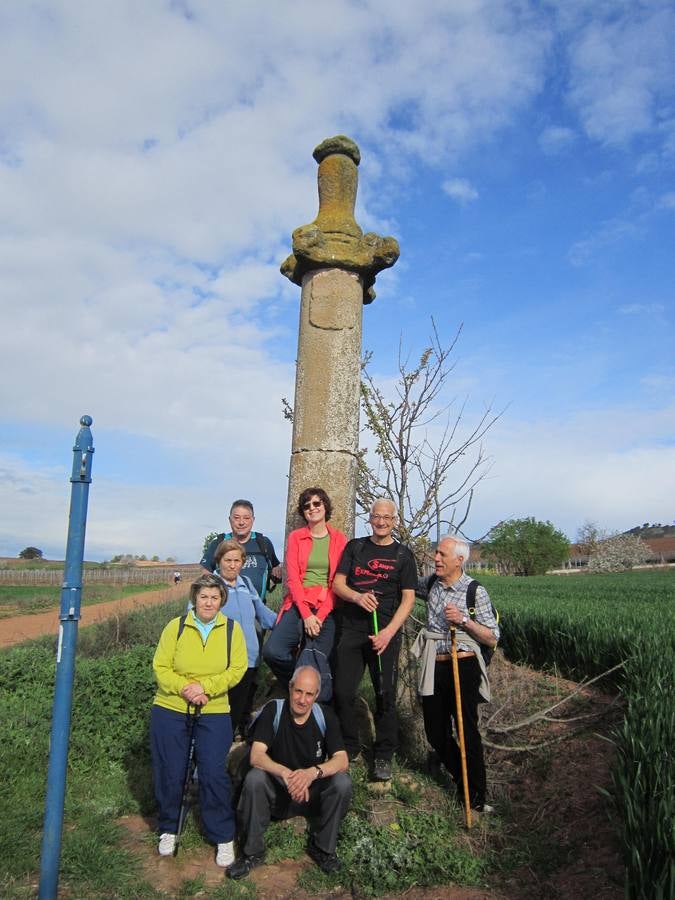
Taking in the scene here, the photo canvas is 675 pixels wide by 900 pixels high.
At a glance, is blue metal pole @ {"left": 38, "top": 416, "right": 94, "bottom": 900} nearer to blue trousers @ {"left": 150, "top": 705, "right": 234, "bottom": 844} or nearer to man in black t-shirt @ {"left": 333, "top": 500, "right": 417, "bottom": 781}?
blue trousers @ {"left": 150, "top": 705, "right": 234, "bottom": 844}

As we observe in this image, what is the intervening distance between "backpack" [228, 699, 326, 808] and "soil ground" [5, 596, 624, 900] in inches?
15.2

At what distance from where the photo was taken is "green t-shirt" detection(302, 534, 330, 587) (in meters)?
4.28

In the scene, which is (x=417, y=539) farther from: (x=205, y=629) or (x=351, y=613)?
(x=205, y=629)

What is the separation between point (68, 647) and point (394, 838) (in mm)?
2129

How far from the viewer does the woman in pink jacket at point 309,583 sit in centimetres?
423

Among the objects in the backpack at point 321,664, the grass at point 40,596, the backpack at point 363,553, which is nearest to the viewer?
the backpack at point 321,664

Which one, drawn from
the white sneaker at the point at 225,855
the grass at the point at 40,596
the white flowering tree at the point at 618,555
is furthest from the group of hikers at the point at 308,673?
the white flowering tree at the point at 618,555

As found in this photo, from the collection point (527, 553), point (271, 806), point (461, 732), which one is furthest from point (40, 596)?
point (527, 553)

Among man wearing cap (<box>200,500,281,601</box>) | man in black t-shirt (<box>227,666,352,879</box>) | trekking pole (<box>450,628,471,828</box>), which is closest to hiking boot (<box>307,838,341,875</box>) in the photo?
man in black t-shirt (<box>227,666,352,879</box>)

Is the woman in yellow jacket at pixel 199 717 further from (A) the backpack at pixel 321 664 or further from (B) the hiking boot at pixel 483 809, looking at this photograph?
(B) the hiking boot at pixel 483 809

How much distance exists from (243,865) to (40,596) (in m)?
26.0

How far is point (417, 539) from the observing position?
17.9 feet

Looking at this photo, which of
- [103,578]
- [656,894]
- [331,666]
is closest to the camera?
[656,894]

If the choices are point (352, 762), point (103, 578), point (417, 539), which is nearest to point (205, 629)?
point (352, 762)
